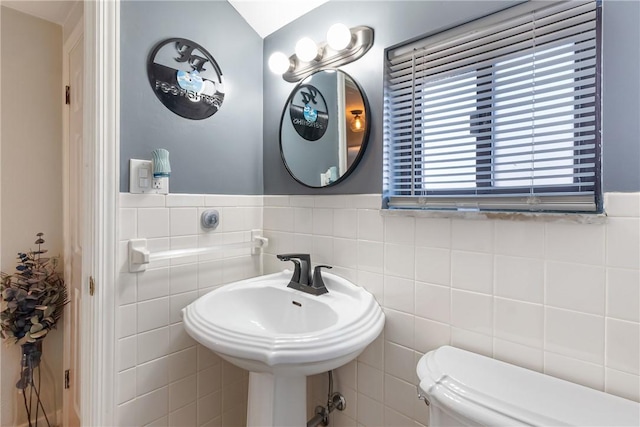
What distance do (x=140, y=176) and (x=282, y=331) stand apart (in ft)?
2.65

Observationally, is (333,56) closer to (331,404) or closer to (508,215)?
(508,215)

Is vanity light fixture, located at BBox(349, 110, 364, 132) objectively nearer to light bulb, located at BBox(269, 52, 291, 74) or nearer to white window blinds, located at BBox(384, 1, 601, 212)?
white window blinds, located at BBox(384, 1, 601, 212)

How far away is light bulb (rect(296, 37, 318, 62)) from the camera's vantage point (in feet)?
4.22

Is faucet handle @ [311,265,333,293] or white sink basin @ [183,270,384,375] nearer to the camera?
white sink basin @ [183,270,384,375]

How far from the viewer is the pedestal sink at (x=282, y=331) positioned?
0.83 metres

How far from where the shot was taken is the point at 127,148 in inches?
44.7

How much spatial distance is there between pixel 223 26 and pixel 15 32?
112 cm

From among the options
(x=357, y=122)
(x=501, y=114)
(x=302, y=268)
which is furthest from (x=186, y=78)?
(x=501, y=114)

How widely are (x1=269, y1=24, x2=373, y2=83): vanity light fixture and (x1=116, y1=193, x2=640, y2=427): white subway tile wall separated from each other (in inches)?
22.6

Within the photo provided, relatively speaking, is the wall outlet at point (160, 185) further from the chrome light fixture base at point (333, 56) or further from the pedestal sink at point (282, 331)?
the chrome light fixture base at point (333, 56)

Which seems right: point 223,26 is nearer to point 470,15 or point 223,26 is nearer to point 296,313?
point 470,15

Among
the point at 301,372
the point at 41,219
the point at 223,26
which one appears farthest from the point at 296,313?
the point at 41,219

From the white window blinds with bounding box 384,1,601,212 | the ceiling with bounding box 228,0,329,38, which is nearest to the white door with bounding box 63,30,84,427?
the ceiling with bounding box 228,0,329,38

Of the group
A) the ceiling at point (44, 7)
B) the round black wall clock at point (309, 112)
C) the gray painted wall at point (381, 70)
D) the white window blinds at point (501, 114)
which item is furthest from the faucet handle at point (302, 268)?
the ceiling at point (44, 7)
